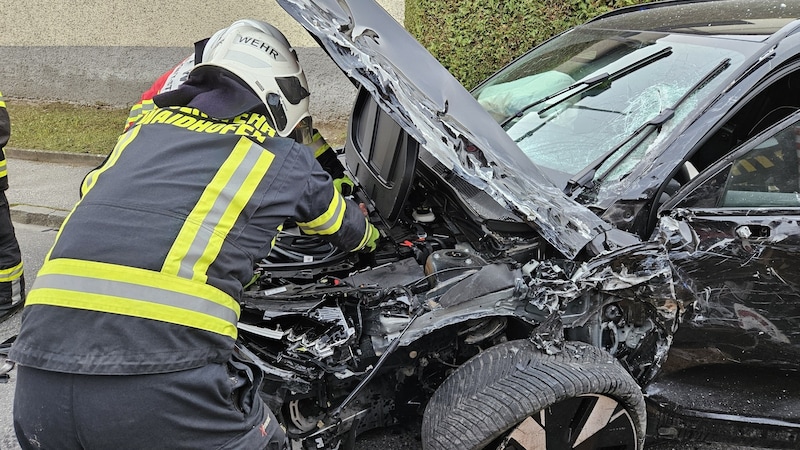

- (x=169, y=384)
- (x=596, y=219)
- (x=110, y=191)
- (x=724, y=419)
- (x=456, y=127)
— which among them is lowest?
(x=724, y=419)

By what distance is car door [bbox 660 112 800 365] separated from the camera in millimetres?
1907

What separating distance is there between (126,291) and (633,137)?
1787mm

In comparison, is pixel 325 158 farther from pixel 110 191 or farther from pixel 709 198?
pixel 709 198

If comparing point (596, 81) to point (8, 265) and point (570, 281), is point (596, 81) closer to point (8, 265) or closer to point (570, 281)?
point (570, 281)

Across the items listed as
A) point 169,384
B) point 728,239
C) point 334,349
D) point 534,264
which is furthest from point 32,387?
point 728,239

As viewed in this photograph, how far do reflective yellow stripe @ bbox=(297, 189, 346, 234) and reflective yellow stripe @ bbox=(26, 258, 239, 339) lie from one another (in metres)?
0.46

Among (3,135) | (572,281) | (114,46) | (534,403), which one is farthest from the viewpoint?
(114,46)

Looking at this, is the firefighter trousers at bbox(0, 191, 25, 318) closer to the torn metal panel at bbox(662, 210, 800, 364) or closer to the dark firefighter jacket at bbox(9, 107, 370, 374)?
the dark firefighter jacket at bbox(9, 107, 370, 374)

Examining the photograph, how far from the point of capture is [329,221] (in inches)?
72.3

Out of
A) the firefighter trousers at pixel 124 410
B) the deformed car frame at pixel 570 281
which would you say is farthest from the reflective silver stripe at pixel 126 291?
the deformed car frame at pixel 570 281

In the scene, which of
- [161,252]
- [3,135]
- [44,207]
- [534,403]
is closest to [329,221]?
[161,252]

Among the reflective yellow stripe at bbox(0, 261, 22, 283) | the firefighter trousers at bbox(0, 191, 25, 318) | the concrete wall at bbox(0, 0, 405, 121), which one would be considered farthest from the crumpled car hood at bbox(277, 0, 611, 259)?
the concrete wall at bbox(0, 0, 405, 121)

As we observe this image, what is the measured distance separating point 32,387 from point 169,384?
0.36 metres

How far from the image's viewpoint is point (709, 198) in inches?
77.7
